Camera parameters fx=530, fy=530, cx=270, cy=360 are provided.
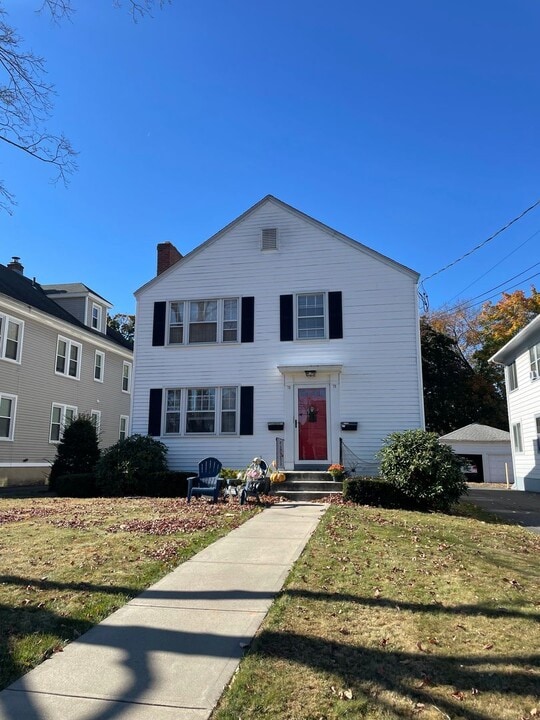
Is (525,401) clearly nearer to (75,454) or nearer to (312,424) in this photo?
(312,424)

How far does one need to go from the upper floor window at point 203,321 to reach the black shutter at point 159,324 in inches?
8.3

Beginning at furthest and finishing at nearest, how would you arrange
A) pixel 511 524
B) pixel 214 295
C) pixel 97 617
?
pixel 214 295 → pixel 511 524 → pixel 97 617

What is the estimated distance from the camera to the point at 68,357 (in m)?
22.9

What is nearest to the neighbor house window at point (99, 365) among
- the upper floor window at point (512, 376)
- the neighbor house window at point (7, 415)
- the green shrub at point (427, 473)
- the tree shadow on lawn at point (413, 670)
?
the neighbor house window at point (7, 415)

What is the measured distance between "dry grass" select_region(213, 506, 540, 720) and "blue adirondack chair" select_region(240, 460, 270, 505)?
15.1 ft

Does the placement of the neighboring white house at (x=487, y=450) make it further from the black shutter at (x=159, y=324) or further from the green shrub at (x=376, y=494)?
the black shutter at (x=159, y=324)

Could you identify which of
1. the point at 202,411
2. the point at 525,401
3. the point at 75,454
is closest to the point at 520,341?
the point at 525,401

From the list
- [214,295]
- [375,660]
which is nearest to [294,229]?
[214,295]

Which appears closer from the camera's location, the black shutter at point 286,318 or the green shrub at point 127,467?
the green shrub at point 127,467

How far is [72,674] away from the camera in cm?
346

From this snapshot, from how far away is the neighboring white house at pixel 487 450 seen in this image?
27.0 metres

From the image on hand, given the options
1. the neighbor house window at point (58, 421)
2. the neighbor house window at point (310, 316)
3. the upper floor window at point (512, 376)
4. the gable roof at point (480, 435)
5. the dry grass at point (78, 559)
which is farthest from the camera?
the gable roof at point (480, 435)

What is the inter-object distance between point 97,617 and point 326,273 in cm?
1249

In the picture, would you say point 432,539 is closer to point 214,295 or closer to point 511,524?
point 511,524
